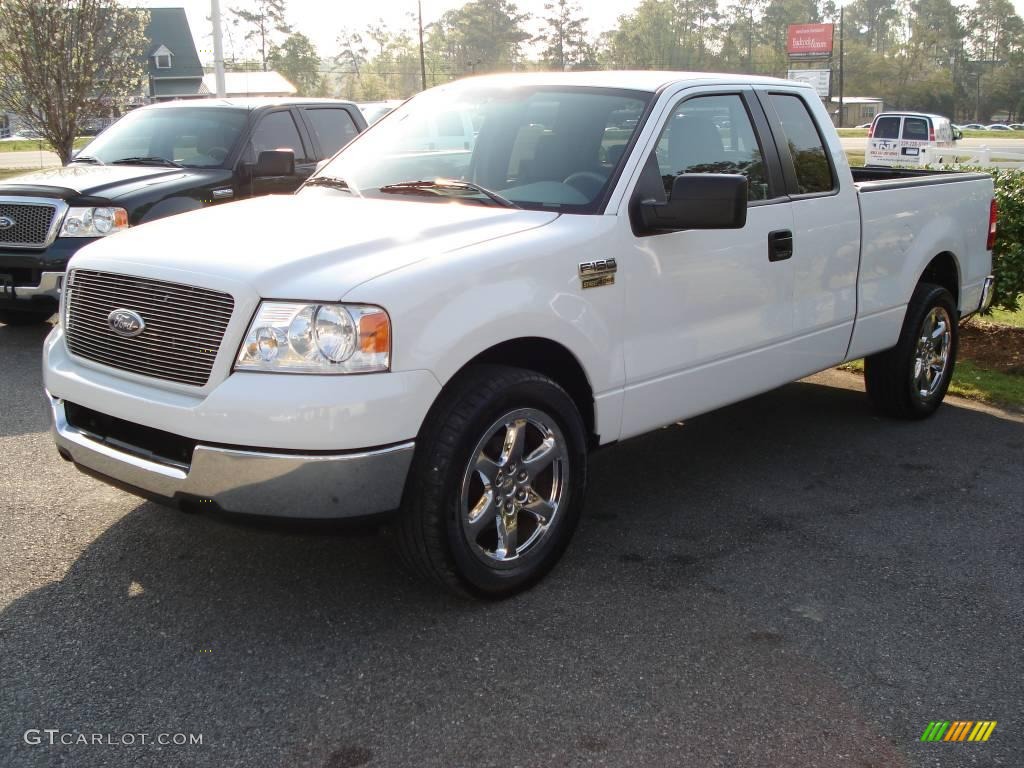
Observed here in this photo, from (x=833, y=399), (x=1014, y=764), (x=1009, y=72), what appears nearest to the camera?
(x=1014, y=764)

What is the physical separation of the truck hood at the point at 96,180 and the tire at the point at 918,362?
532 cm

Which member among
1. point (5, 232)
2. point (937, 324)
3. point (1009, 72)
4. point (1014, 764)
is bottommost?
point (1014, 764)

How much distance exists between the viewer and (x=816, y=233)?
5070 mm

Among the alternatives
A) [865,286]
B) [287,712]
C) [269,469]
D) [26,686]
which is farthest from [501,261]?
[865,286]

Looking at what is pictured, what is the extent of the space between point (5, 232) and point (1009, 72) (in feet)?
426

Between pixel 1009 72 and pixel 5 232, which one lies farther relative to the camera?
pixel 1009 72

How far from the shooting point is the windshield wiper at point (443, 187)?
4.20 m

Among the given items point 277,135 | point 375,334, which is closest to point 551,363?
point 375,334

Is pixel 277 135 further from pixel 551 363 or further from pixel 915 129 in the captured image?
pixel 915 129

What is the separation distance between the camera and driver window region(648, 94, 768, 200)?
174 inches

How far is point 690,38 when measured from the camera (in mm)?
120750

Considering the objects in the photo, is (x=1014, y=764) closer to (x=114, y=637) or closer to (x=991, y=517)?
(x=991, y=517)

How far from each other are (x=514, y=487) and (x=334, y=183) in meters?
1.78

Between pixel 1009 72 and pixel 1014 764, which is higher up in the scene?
pixel 1009 72
